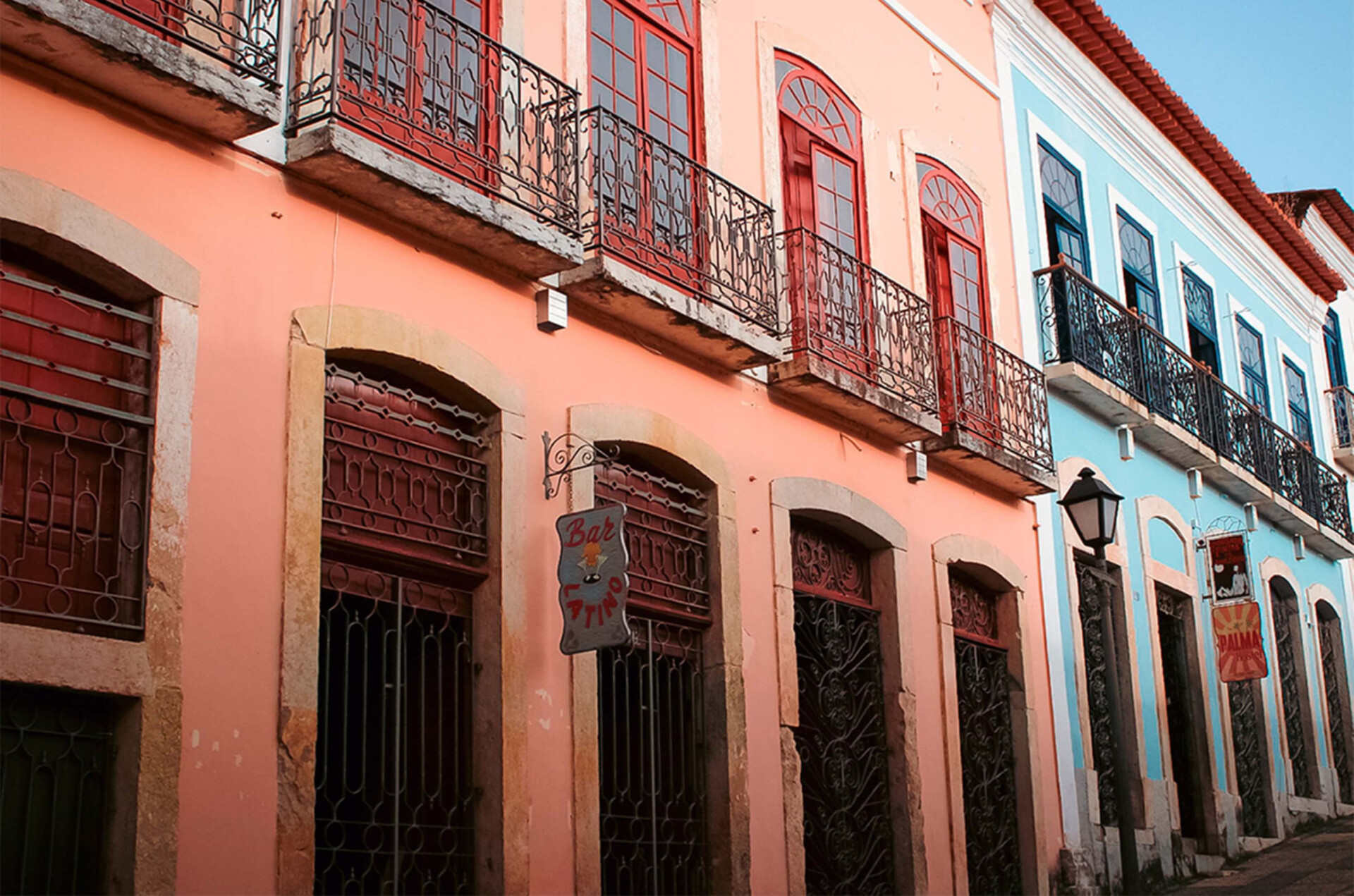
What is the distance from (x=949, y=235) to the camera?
13.2 m

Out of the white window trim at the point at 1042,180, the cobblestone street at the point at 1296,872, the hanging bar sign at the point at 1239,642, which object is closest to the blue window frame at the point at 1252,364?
the hanging bar sign at the point at 1239,642

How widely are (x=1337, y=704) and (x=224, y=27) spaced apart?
16.7m

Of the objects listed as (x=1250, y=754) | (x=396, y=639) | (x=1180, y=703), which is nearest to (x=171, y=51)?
(x=396, y=639)

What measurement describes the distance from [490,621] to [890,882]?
400 centimetres

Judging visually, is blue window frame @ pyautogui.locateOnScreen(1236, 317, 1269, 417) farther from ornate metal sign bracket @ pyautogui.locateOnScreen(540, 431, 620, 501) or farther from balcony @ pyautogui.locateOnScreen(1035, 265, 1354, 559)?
ornate metal sign bracket @ pyautogui.locateOnScreen(540, 431, 620, 501)

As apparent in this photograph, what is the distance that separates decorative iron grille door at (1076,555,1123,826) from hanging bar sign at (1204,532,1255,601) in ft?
7.28

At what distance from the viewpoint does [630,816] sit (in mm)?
8797

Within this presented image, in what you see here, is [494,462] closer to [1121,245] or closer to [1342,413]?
[1121,245]

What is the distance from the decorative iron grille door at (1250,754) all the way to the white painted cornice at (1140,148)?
17.1ft

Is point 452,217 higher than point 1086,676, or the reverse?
point 452,217

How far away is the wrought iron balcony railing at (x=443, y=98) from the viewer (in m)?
7.73

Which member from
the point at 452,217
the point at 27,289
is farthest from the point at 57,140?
the point at 452,217

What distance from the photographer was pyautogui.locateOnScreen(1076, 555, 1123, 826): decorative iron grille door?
1341cm

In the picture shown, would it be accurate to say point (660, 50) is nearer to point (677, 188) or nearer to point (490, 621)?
point (677, 188)
